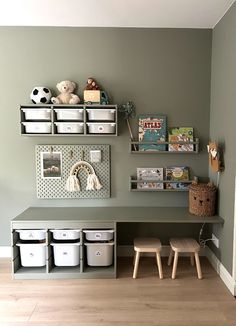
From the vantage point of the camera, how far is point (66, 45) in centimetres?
291

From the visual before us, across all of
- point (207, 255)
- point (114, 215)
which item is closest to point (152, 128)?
point (114, 215)

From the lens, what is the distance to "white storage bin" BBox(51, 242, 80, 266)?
2.63 m

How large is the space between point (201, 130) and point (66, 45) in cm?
166

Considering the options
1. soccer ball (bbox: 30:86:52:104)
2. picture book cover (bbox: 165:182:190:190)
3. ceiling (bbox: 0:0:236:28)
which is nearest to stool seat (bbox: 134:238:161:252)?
picture book cover (bbox: 165:182:190:190)

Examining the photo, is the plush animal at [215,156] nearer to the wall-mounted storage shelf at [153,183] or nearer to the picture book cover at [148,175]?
the wall-mounted storage shelf at [153,183]

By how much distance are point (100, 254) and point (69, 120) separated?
1.34 m

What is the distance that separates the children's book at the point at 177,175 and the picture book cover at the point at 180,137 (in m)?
0.21

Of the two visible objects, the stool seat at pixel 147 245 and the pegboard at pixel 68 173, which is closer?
the stool seat at pixel 147 245

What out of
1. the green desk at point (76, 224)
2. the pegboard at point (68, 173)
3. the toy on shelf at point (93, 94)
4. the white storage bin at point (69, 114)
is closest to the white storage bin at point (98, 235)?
the green desk at point (76, 224)

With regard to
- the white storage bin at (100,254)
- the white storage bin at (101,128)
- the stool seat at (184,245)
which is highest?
the white storage bin at (101,128)

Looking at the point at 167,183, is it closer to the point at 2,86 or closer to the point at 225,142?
the point at 225,142

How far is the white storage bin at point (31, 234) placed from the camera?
2.60m

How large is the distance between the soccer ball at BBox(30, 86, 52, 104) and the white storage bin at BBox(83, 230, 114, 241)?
1360 millimetres

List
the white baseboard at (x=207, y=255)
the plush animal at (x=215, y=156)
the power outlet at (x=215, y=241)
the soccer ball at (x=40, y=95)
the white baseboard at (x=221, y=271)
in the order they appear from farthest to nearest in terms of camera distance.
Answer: the soccer ball at (x=40, y=95) < the power outlet at (x=215, y=241) < the plush animal at (x=215, y=156) < the white baseboard at (x=207, y=255) < the white baseboard at (x=221, y=271)
